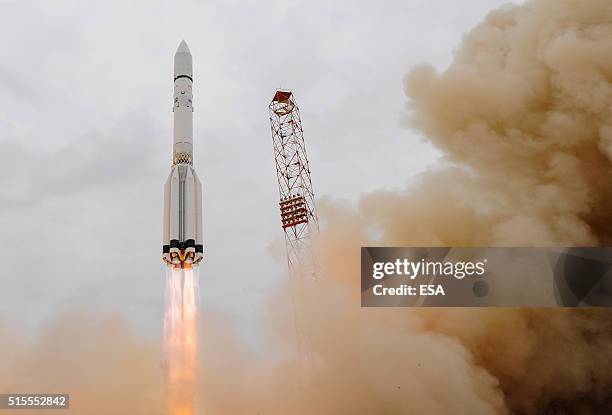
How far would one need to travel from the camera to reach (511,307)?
134ft

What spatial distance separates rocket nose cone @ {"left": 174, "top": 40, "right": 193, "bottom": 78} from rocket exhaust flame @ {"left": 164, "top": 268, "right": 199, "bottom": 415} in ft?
26.7

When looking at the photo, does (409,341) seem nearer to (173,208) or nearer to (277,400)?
(277,400)

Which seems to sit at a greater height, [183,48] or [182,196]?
[183,48]

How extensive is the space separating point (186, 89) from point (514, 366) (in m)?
19.0

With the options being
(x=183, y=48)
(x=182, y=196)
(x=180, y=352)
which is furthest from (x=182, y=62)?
(x=180, y=352)

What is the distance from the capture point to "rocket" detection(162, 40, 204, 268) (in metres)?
34.4

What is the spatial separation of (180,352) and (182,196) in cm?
633

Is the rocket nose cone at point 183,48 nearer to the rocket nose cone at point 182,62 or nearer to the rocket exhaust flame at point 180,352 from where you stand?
the rocket nose cone at point 182,62

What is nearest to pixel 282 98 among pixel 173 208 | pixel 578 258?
pixel 173 208

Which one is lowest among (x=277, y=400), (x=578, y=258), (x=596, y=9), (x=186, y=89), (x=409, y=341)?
(x=277, y=400)

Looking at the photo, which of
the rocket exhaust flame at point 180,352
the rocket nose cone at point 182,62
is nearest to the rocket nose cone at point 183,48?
the rocket nose cone at point 182,62

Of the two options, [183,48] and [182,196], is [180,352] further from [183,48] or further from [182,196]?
[183,48]

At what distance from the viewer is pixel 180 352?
36.2 meters

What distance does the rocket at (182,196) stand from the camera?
3438cm
